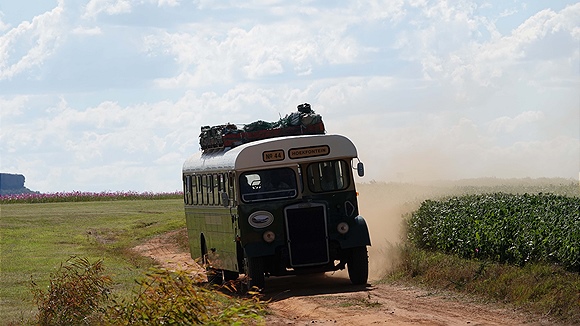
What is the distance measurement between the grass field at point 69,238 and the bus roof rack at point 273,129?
3.74m

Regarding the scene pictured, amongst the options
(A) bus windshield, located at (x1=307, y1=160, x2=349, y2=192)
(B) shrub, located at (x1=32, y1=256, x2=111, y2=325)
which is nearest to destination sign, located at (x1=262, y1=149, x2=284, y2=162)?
(A) bus windshield, located at (x1=307, y1=160, x2=349, y2=192)

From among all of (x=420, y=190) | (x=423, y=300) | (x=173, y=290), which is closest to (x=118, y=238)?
(x=420, y=190)

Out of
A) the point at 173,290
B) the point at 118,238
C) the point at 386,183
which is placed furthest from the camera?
the point at 386,183

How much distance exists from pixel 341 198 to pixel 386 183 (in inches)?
1172

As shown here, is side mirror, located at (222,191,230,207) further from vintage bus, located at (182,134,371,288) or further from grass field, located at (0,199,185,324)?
grass field, located at (0,199,185,324)

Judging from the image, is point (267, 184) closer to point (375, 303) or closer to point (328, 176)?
point (328, 176)

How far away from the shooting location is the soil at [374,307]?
1688 cm

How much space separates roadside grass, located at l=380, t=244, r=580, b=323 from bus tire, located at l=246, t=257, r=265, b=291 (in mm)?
2978

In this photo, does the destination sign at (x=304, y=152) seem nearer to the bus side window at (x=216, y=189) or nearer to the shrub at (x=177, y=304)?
the bus side window at (x=216, y=189)

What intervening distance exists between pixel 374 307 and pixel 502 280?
7.72 ft

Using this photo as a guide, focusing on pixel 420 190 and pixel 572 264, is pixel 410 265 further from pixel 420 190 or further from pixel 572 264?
pixel 420 190

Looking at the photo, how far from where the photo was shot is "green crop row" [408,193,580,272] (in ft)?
62.0

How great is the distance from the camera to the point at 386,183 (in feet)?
171

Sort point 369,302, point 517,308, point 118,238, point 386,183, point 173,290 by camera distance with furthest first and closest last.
Result: point 386,183 < point 118,238 < point 369,302 < point 517,308 < point 173,290
